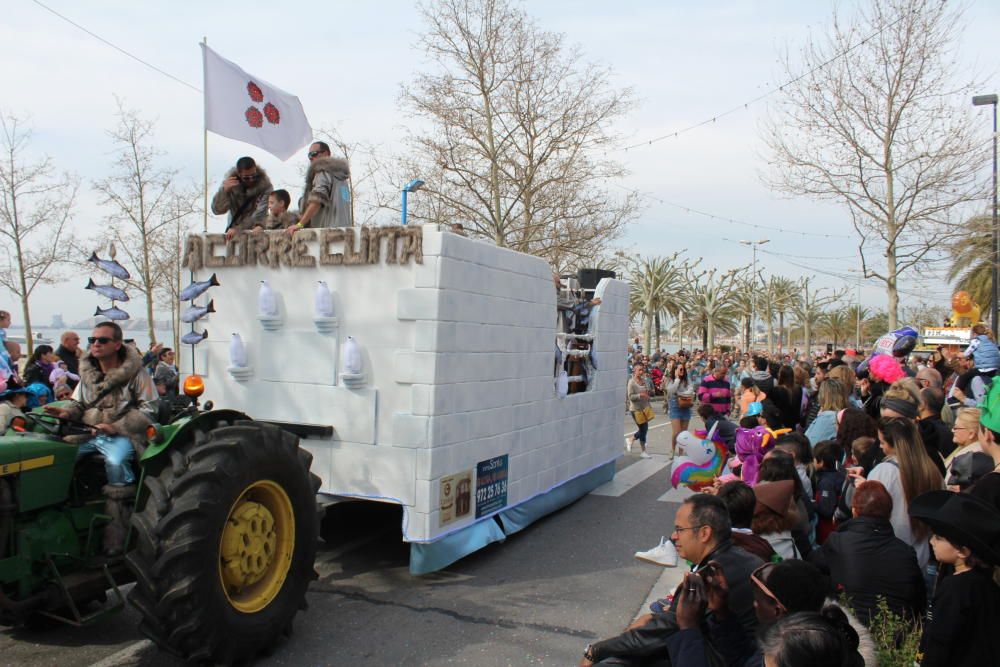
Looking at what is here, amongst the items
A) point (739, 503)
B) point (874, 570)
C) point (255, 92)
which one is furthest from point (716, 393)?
point (255, 92)

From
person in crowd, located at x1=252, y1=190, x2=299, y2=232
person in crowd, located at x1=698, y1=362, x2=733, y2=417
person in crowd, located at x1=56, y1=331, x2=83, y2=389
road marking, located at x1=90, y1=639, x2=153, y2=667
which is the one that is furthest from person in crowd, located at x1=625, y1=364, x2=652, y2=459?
road marking, located at x1=90, y1=639, x2=153, y2=667

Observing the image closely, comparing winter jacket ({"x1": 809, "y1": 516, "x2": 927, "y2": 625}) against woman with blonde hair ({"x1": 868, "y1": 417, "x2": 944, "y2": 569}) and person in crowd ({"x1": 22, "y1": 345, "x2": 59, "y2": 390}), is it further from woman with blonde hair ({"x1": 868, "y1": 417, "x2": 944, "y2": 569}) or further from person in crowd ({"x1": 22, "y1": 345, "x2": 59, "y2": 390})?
person in crowd ({"x1": 22, "y1": 345, "x2": 59, "y2": 390})

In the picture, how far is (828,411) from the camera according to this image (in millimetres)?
7582

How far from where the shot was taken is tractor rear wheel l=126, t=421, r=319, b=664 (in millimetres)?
3918

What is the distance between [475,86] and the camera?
2000cm

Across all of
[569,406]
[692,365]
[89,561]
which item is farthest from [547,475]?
[692,365]

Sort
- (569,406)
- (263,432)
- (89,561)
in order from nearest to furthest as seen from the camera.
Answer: (89,561) < (263,432) < (569,406)

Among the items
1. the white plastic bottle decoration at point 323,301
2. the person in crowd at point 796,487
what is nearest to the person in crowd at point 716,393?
the person in crowd at point 796,487

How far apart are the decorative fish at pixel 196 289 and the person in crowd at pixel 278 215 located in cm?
84

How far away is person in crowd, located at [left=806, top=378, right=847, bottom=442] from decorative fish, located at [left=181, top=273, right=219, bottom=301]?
5.80 m

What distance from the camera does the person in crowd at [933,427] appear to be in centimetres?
622

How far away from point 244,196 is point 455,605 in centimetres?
430

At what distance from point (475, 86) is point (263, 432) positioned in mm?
17066

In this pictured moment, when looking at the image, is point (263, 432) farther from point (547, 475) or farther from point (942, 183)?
point (942, 183)
